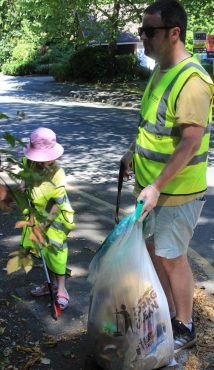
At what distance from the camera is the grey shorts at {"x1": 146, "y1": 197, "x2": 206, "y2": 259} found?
9.19 feet

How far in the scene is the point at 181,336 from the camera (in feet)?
9.83

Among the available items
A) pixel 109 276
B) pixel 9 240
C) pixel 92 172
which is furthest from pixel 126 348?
pixel 92 172

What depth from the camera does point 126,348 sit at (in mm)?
2648

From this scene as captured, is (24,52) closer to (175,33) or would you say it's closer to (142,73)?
(142,73)

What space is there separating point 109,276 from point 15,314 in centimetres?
105

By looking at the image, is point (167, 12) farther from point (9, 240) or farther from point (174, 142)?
point (9, 240)

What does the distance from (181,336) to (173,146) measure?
3.54 feet

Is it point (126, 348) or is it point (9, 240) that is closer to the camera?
point (126, 348)

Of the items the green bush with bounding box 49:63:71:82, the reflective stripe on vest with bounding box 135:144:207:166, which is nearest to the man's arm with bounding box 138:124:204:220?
the reflective stripe on vest with bounding box 135:144:207:166

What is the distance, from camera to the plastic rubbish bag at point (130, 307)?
8.57ft

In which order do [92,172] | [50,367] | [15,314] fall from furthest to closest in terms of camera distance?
[92,172] → [15,314] → [50,367]

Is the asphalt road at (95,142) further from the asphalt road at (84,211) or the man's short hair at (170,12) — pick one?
the man's short hair at (170,12)

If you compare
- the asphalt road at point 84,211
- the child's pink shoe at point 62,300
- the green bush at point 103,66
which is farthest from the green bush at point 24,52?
the child's pink shoe at point 62,300

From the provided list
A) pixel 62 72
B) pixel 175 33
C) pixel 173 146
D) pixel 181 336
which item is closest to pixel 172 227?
pixel 173 146
